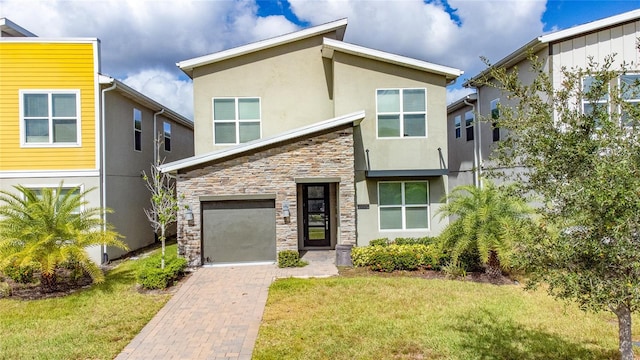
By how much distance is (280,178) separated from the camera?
12.4 meters

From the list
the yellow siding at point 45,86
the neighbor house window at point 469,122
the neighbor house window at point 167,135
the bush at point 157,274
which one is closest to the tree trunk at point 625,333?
the bush at point 157,274

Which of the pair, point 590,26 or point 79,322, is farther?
point 590,26

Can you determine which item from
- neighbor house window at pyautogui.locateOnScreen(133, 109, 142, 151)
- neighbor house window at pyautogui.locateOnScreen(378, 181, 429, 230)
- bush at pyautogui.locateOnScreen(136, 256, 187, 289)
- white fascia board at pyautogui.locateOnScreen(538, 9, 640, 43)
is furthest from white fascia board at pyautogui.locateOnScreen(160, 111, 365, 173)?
white fascia board at pyautogui.locateOnScreen(538, 9, 640, 43)

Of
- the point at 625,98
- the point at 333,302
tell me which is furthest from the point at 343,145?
the point at 625,98

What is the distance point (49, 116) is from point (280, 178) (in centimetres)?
805

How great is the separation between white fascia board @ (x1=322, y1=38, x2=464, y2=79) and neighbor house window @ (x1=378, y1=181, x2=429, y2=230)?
4.00m

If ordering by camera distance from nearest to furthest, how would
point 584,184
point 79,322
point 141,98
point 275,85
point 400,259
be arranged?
point 584,184
point 79,322
point 400,259
point 275,85
point 141,98

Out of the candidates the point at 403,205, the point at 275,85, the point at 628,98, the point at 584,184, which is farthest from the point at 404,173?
the point at 584,184

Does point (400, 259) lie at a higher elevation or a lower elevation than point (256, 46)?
lower

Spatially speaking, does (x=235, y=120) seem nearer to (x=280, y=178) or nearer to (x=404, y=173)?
(x=280, y=178)

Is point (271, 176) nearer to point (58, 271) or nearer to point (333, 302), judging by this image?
point (333, 302)

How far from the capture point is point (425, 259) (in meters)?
11.3

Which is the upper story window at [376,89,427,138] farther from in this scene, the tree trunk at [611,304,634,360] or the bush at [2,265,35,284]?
the bush at [2,265,35,284]

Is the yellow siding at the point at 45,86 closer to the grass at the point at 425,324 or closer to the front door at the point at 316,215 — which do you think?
the front door at the point at 316,215
